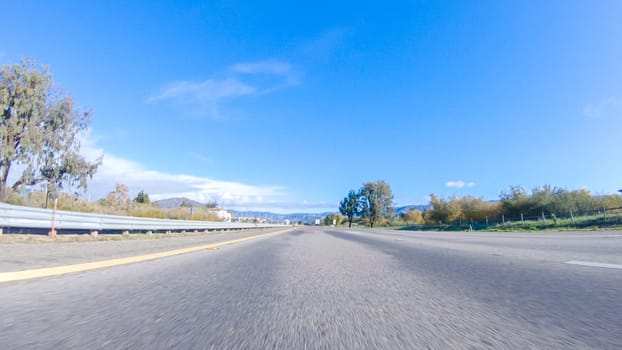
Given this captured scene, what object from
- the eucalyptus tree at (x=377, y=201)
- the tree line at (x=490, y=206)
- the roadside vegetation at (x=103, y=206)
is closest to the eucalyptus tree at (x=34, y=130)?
the roadside vegetation at (x=103, y=206)

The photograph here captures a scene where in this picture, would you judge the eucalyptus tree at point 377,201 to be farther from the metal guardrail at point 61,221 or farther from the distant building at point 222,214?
the metal guardrail at point 61,221

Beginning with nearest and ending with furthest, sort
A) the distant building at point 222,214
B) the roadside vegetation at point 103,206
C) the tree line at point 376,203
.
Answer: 1. the roadside vegetation at point 103,206
2. the distant building at point 222,214
3. the tree line at point 376,203

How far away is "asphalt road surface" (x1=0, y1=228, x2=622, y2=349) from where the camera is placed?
1280mm

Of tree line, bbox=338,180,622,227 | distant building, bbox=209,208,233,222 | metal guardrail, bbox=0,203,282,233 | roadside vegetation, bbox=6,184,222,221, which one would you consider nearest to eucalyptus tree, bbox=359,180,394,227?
tree line, bbox=338,180,622,227

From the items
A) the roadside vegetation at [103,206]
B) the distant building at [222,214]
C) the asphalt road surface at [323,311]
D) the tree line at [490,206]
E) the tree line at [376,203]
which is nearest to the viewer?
the asphalt road surface at [323,311]

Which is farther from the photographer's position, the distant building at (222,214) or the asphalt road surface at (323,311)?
the distant building at (222,214)

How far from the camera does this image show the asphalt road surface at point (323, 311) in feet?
A: 4.20

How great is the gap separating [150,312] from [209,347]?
747 mm

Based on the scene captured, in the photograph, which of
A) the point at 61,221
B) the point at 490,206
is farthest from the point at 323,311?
the point at 490,206

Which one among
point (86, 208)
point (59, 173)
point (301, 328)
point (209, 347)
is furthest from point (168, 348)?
point (59, 173)

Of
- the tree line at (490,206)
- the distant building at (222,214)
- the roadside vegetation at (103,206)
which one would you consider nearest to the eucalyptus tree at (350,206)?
the tree line at (490,206)

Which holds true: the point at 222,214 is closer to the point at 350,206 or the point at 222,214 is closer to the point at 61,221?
the point at 350,206

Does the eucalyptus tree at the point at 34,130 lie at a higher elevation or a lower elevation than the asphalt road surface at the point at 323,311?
higher

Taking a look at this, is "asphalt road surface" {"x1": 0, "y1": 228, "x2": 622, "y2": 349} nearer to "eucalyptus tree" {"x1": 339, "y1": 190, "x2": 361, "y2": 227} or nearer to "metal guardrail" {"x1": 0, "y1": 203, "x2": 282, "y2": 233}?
"metal guardrail" {"x1": 0, "y1": 203, "x2": 282, "y2": 233}
